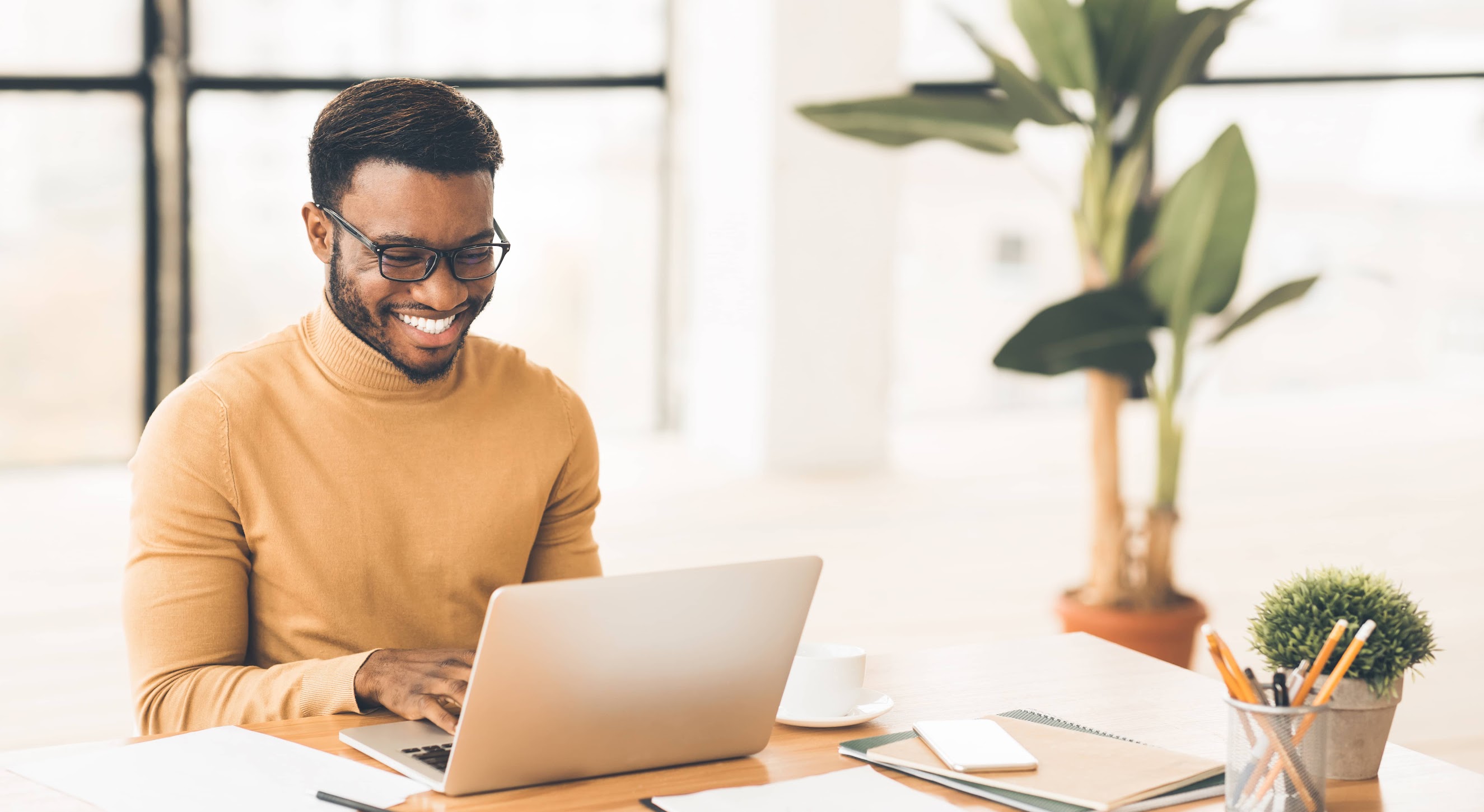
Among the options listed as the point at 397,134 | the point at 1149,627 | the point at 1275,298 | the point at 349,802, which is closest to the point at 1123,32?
the point at 1275,298

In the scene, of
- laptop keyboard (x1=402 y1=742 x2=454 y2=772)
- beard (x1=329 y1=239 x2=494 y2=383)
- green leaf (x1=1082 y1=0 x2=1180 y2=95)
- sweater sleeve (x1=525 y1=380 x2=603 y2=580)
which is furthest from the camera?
green leaf (x1=1082 y1=0 x2=1180 y2=95)

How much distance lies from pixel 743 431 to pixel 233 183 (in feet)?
6.56

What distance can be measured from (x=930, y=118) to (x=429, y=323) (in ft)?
5.22

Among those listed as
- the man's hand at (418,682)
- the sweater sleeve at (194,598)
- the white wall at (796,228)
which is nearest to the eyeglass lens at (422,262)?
the sweater sleeve at (194,598)

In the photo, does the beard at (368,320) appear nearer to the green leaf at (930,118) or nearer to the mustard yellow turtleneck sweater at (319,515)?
the mustard yellow turtleneck sweater at (319,515)

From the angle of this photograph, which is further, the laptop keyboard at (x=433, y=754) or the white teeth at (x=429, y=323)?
the white teeth at (x=429, y=323)

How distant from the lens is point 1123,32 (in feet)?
9.76

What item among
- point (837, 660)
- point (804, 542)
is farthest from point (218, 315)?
point (837, 660)

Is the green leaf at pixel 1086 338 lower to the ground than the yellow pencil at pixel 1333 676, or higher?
higher

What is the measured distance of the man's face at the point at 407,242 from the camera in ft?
5.35

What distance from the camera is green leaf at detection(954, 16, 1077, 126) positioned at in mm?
2932

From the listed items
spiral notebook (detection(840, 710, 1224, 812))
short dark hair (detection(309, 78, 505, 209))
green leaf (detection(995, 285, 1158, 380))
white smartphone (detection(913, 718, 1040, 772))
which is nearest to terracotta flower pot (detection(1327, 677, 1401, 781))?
spiral notebook (detection(840, 710, 1224, 812))

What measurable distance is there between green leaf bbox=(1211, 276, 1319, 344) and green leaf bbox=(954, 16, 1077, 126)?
0.49 meters

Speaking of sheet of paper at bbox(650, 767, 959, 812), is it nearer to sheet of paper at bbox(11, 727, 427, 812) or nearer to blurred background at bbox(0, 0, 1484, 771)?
sheet of paper at bbox(11, 727, 427, 812)
